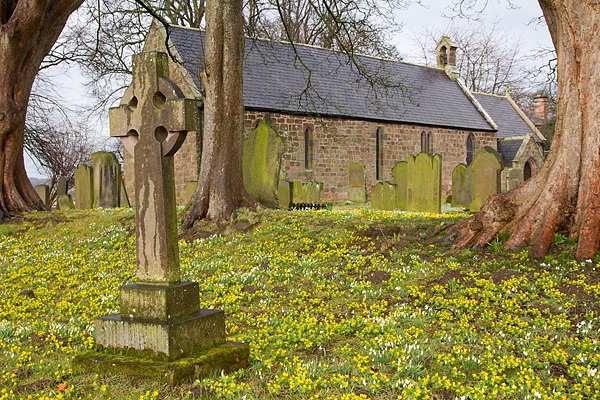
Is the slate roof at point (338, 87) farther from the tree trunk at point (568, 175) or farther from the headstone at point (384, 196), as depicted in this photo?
the tree trunk at point (568, 175)

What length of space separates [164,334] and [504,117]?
38147 millimetres

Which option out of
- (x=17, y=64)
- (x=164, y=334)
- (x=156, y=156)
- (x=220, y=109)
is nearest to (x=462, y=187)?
(x=220, y=109)

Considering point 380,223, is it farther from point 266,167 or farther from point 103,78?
point 103,78

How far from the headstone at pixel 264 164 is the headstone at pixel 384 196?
4525 millimetres

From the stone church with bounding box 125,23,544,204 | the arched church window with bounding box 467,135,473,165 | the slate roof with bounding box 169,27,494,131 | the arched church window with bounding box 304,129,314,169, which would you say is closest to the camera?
the stone church with bounding box 125,23,544,204

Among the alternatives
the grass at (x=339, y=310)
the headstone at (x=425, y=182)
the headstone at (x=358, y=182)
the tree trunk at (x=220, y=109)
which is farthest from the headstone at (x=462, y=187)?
the tree trunk at (x=220, y=109)

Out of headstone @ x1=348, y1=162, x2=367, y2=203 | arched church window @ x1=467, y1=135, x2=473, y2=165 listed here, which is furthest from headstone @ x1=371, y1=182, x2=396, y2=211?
arched church window @ x1=467, y1=135, x2=473, y2=165

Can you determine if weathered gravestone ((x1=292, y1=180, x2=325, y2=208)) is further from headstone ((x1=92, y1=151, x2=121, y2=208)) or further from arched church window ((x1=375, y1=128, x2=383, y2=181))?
arched church window ((x1=375, y1=128, x2=383, y2=181))

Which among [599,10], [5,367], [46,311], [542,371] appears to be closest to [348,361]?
[542,371]

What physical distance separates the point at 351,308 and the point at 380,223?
382 centimetres

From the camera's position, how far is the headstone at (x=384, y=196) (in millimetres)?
17500

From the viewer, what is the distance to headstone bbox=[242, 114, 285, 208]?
14.1m

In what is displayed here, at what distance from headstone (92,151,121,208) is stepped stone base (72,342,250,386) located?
1326 centimetres

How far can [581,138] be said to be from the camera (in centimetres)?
798
